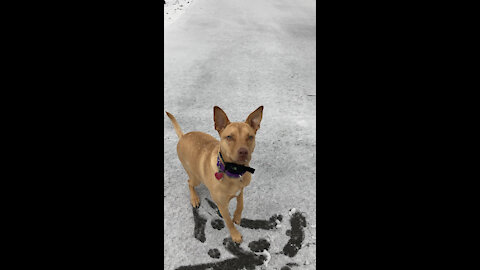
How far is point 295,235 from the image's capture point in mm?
2947

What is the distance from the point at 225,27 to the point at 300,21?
112 inches

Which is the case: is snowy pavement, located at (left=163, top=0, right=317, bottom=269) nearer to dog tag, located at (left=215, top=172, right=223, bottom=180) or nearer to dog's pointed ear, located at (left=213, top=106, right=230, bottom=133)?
dog tag, located at (left=215, top=172, right=223, bottom=180)

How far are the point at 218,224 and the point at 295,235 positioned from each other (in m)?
0.95

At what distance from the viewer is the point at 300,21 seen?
8867 mm

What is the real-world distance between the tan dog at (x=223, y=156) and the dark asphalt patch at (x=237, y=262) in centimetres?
13

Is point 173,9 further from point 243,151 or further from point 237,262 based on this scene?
point 237,262

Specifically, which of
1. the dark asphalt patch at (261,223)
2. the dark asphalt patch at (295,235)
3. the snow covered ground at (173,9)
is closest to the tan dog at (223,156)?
the dark asphalt patch at (261,223)

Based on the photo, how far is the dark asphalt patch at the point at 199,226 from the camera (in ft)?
9.62

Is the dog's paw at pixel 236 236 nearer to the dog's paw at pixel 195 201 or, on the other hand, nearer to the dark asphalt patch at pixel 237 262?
the dark asphalt patch at pixel 237 262

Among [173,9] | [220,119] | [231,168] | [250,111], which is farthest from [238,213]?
[173,9]

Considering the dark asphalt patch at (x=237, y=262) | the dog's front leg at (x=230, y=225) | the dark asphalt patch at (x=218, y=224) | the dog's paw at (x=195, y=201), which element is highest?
the dog's front leg at (x=230, y=225)

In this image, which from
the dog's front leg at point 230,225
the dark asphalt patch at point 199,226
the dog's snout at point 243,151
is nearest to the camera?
the dog's snout at point 243,151

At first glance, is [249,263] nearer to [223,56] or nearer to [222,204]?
[222,204]
